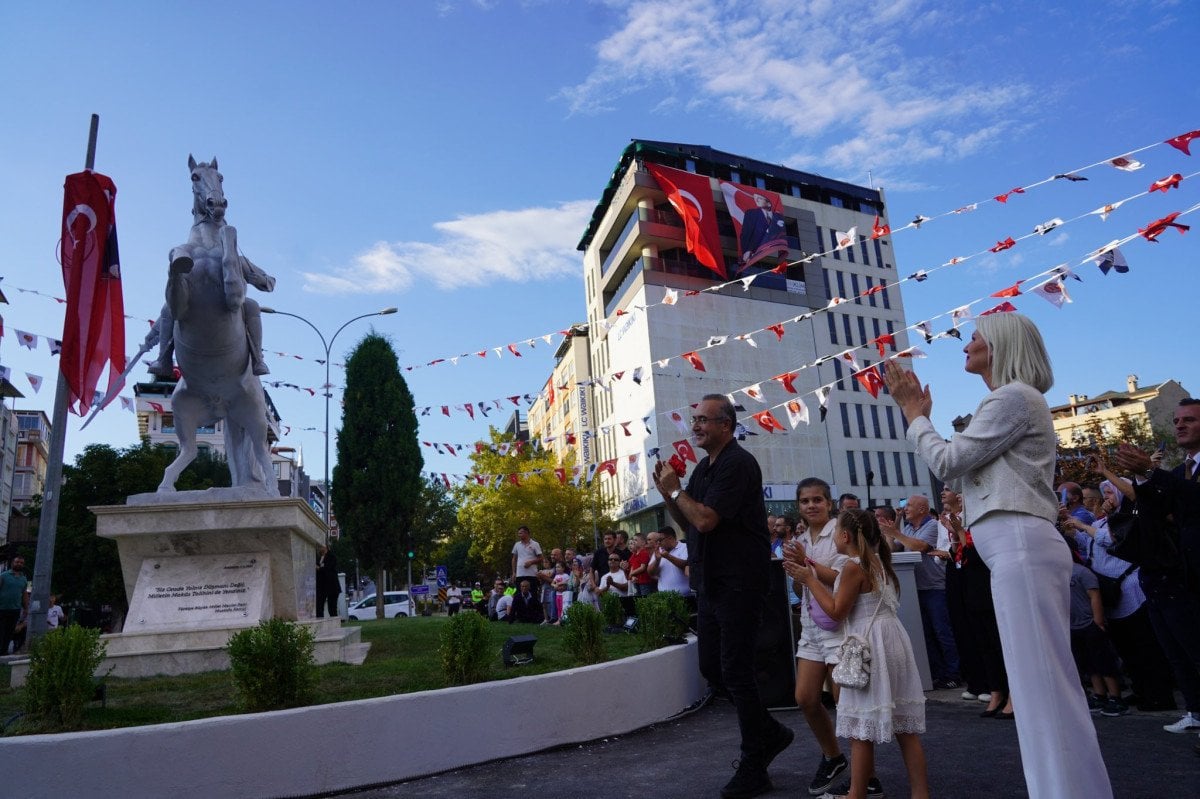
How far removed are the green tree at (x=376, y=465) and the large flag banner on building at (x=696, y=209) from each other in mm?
15726

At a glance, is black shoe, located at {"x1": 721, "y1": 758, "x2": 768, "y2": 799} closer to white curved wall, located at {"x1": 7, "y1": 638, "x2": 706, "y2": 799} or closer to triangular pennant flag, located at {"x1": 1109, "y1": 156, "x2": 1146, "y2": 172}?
white curved wall, located at {"x1": 7, "y1": 638, "x2": 706, "y2": 799}

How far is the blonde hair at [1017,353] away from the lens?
321cm

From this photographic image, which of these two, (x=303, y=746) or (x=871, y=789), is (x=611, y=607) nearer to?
(x=303, y=746)

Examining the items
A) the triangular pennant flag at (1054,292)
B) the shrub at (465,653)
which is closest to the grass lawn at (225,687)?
the shrub at (465,653)

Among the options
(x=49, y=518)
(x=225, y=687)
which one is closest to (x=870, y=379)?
(x=225, y=687)

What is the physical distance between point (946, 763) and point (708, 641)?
160 centimetres

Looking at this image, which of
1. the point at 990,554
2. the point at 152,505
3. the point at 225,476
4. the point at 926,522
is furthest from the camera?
the point at 225,476

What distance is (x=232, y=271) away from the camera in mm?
7895

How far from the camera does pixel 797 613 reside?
776 centimetres

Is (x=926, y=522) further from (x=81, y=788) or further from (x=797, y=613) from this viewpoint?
(x=81, y=788)

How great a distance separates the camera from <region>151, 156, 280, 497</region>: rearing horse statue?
783 centimetres

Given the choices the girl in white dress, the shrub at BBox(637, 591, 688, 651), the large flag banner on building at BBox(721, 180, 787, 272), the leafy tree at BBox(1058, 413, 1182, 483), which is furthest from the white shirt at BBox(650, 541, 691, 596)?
the large flag banner on building at BBox(721, 180, 787, 272)

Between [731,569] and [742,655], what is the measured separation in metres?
0.45

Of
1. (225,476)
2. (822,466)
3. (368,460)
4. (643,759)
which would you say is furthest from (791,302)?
(643,759)
